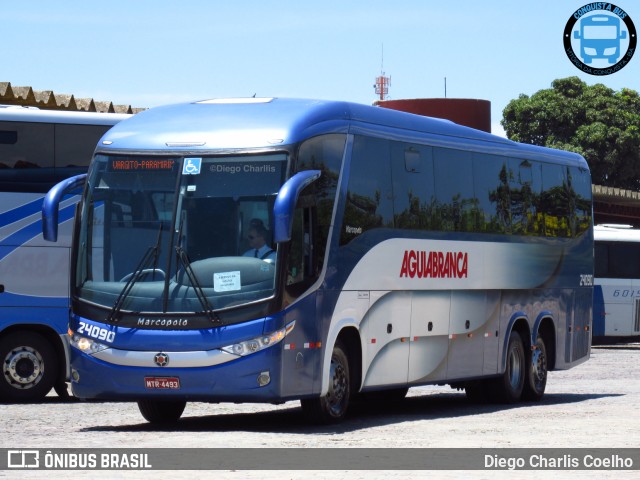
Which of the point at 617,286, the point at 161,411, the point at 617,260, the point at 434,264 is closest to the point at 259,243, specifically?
the point at 161,411

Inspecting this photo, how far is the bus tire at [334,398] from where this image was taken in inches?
637

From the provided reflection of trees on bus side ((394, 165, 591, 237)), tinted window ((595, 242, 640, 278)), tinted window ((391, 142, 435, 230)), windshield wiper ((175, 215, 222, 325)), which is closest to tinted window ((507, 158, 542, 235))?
reflection of trees on bus side ((394, 165, 591, 237))

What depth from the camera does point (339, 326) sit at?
16484 millimetres

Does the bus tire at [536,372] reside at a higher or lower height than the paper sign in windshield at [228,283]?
lower

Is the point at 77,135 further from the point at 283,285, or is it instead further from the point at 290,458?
the point at 290,458

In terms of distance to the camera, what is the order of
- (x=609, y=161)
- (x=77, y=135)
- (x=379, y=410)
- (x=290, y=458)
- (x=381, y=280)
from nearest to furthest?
(x=290, y=458) < (x=381, y=280) < (x=379, y=410) < (x=77, y=135) < (x=609, y=161)

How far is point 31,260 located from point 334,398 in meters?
6.00

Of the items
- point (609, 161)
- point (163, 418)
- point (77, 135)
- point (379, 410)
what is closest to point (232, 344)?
point (163, 418)

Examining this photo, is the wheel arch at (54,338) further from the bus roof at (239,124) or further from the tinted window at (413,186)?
the tinted window at (413,186)

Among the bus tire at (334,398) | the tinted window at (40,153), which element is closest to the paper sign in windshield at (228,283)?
the bus tire at (334,398)

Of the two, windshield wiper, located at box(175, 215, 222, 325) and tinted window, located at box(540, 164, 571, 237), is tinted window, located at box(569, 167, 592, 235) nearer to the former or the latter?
tinted window, located at box(540, 164, 571, 237)

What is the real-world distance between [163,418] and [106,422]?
0.71 meters

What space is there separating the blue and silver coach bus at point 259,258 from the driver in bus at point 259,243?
0.10ft

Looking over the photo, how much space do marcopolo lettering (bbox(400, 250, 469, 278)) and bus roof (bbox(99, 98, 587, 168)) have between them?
156cm
